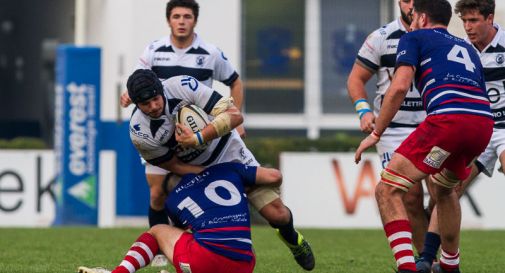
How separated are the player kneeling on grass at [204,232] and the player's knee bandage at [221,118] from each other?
301mm

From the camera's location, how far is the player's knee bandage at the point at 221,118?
8.54m

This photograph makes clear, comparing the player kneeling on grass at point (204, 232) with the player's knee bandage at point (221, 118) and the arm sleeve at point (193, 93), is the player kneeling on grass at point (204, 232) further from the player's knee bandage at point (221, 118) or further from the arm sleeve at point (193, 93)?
the arm sleeve at point (193, 93)

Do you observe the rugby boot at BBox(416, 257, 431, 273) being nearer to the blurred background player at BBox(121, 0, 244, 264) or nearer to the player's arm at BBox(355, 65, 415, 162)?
the player's arm at BBox(355, 65, 415, 162)

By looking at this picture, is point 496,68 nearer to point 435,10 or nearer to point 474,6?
point 474,6

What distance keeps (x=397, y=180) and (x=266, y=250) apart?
12.7 feet

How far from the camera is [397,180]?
336 inches

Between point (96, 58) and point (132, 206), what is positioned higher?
point (96, 58)

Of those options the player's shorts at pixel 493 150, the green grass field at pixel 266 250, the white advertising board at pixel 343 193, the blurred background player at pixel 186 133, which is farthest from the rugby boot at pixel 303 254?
the white advertising board at pixel 343 193

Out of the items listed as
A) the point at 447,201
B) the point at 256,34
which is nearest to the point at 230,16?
the point at 256,34

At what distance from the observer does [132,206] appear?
727 inches

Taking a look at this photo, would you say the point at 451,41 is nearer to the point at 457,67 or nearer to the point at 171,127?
the point at 457,67

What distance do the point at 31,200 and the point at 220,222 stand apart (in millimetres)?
9476

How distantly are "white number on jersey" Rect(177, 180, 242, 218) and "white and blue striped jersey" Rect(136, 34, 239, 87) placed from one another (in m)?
2.17

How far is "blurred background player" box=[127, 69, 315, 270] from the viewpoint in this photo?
8453 millimetres
